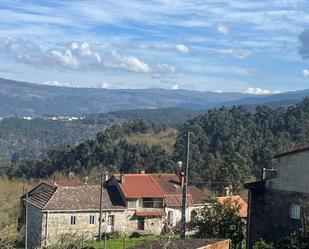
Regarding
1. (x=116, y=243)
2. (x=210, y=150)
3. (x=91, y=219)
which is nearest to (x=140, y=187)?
(x=91, y=219)

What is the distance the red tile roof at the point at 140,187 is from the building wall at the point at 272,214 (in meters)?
21.0

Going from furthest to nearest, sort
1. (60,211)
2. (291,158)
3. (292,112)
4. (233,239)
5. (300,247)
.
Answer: (292,112) → (60,211) → (233,239) → (291,158) → (300,247)

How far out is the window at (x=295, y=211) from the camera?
24.0m

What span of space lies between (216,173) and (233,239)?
31726 millimetres

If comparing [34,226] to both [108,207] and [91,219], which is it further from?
[108,207]

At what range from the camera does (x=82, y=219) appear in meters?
43.3

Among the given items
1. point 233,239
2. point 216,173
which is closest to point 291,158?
point 233,239

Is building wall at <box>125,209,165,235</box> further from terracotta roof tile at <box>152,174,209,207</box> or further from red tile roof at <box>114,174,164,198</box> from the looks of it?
terracotta roof tile at <box>152,174,209,207</box>

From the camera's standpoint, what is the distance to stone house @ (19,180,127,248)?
41769 mm

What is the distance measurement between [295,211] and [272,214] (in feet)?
4.09

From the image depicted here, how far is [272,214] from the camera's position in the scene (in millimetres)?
25109

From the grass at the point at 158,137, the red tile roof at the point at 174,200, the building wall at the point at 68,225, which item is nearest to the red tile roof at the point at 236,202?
the red tile roof at the point at 174,200

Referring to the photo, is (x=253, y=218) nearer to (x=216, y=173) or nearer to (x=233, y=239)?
(x=233, y=239)

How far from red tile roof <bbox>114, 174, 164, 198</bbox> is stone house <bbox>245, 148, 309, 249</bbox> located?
2103 cm
